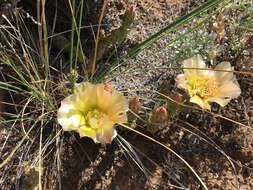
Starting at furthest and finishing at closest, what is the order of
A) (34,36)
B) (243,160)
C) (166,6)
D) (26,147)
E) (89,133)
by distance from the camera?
(166,6), (34,36), (243,160), (26,147), (89,133)

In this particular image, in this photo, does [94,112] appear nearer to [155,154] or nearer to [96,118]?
[96,118]


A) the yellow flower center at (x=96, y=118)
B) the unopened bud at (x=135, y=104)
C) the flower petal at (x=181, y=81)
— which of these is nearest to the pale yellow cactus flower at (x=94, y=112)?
the yellow flower center at (x=96, y=118)

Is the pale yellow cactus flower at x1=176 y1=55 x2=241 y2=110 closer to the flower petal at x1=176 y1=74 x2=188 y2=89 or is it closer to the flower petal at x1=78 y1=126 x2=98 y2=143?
the flower petal at x1=176 y1=74 x2=188 y2=89

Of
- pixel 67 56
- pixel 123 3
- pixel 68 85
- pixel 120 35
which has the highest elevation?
pixel 123 3

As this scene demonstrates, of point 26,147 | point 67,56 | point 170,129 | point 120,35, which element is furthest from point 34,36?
point 170,129

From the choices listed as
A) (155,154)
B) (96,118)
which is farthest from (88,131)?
(155,154)

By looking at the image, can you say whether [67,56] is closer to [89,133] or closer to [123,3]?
[123,3]

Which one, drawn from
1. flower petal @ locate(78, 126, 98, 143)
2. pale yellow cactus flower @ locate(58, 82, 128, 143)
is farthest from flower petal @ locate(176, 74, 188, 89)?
flower petal @ locate(78, 126, 98, 143)
